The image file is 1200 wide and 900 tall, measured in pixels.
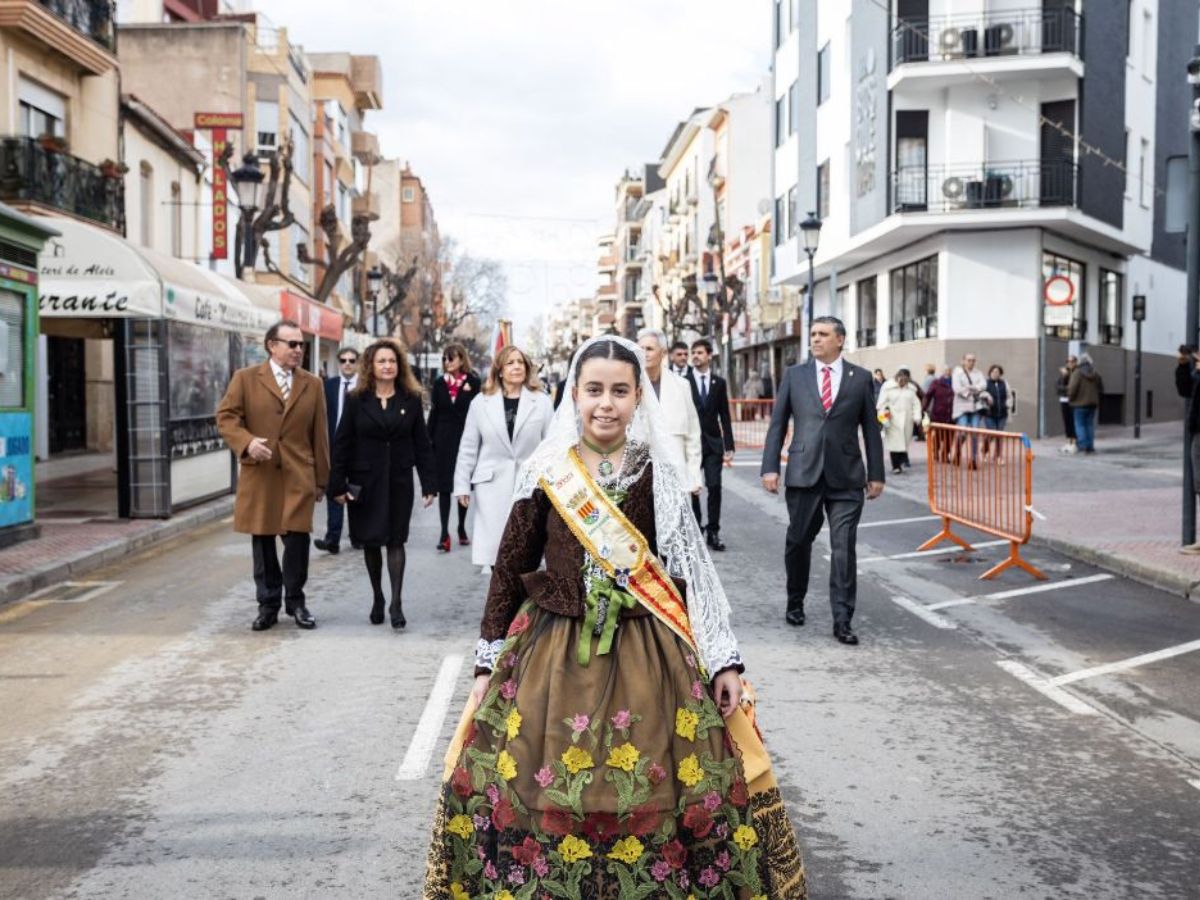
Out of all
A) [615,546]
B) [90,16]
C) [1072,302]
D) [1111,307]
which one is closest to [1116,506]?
[615,546]

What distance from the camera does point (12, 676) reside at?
22.6 ft

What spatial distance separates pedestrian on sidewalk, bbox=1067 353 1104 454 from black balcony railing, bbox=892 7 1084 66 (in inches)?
365

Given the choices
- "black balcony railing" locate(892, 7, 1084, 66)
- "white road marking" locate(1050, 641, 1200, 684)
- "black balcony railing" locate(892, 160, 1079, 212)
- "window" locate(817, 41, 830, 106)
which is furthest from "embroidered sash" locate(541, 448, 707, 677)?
"window" locate(817, 41, 830, 106)

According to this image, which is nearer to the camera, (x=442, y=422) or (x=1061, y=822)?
(x=1061, y=822)

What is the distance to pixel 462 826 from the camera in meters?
2.98

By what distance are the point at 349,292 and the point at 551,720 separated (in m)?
59.3

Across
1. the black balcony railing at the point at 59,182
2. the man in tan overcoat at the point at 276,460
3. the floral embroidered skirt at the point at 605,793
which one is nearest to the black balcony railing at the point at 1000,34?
the black balcony railing at the point at 59,182

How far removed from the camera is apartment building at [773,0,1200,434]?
28422 mm

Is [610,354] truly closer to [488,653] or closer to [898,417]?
[488,653]

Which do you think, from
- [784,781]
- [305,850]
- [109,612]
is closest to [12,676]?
[109,612]

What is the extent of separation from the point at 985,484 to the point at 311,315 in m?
16.0

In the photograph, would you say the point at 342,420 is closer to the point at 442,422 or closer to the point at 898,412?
the point at 442,422

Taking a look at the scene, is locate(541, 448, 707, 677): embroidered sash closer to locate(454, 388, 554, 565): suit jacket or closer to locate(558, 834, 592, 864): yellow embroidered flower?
locate(558, 834, 592, 864): yellow embroidered flower

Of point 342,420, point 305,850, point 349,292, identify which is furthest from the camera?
point 349,292
